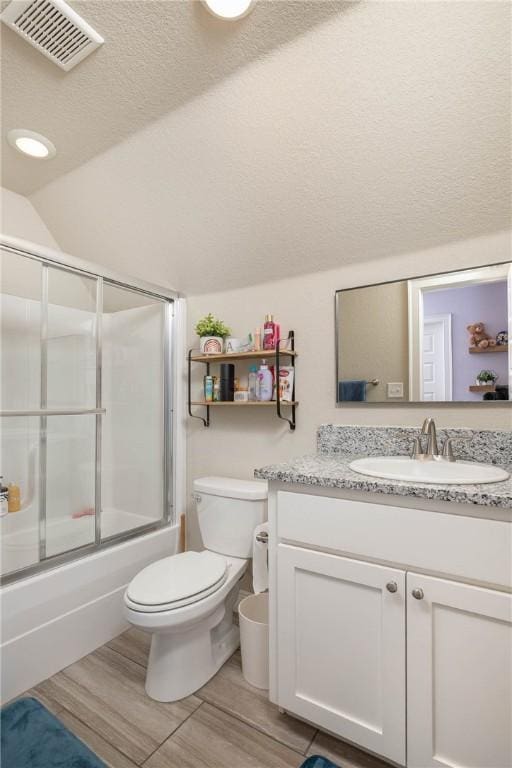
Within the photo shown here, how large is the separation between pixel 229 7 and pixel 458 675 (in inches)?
77.7

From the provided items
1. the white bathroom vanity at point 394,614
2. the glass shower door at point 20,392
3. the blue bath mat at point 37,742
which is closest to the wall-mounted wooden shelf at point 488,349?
the white bathroom vanity at point 394,614

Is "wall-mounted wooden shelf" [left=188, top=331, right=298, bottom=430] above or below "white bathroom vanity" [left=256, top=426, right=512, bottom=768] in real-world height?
above

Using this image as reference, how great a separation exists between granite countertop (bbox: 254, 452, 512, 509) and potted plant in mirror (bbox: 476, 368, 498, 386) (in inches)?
12.3

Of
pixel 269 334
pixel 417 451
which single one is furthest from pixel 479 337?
pixel 269 334

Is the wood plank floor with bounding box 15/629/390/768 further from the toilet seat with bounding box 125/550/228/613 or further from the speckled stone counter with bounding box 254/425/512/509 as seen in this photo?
the speckled stone counter with bounding box 254/425/512/509

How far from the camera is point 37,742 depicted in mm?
1176

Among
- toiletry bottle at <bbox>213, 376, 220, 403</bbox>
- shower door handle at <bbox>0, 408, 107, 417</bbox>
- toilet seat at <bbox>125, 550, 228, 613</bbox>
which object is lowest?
toilet seat at <bbox>125, 550, 228, 613</bbox>

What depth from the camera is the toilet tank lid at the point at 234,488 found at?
5.77 feet

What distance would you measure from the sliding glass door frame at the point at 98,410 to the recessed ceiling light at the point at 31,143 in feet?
1.83

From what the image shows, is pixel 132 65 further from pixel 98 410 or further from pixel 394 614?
pixel 394 614

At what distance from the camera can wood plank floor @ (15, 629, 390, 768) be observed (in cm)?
118

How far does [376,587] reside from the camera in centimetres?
109

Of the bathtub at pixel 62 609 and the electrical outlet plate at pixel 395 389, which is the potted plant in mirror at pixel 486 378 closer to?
the electrical outlet plate at pixel 395 389

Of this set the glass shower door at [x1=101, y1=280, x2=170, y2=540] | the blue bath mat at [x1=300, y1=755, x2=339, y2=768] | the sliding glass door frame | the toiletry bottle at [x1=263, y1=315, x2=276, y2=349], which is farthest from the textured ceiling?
the blue bath mat at [x1=300, y1=755, x2=339, y2=768]
